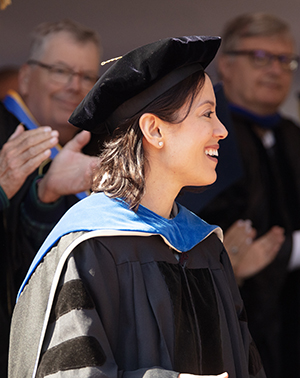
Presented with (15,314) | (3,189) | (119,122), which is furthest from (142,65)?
(3,189)

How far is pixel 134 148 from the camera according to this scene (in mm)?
1786

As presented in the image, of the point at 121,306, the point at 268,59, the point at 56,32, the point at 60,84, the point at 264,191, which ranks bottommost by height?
the point at 264,191

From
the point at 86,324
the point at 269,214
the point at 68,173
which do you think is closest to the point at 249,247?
the point at 269,214

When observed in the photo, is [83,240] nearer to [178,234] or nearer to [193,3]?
[178,234]

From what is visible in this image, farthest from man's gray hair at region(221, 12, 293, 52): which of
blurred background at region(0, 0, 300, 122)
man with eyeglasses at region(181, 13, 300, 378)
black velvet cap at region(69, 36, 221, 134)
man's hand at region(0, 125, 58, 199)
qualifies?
black velvet cap at region(69, 36, 221, 134)

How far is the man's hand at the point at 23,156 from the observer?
7.99 feet

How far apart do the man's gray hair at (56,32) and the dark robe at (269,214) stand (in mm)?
973

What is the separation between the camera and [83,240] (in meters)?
1.61

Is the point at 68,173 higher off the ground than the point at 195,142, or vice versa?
the point at 195,142

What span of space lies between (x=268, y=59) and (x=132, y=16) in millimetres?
1335

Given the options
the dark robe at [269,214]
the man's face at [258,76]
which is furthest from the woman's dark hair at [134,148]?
the man's face at [258,76]

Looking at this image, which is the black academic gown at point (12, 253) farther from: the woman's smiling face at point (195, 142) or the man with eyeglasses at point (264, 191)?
the man with eyeglasses at point (264, 191)

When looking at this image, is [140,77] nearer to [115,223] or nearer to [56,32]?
[115,223]

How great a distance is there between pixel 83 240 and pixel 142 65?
0.54m
